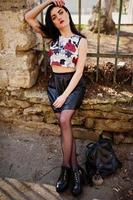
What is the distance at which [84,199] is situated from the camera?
9.29 ft

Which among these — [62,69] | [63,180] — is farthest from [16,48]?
[63,180]

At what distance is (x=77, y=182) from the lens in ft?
9.50

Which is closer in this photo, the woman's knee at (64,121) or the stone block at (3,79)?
the woman's knee at (64,121)

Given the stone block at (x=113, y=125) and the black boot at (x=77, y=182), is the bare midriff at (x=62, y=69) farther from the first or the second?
the black boot at (x=77, y=182)

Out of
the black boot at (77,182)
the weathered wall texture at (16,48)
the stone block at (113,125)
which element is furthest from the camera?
the stone block at (113,125)

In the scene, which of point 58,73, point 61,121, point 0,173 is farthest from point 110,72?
point 0,173

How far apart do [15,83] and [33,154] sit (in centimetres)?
82

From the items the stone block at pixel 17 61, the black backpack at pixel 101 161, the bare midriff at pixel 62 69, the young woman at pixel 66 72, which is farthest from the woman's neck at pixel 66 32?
the black backpack at pixel 101 161

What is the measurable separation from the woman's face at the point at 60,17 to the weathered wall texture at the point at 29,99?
0.39 metres

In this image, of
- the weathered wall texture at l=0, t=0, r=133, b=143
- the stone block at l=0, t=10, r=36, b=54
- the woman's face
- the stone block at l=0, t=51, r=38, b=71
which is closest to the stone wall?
the weathered wall texture at l=0, t=0, r=133, b=143

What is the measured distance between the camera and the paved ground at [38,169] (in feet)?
9.45

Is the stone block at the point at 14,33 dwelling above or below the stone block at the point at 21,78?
above

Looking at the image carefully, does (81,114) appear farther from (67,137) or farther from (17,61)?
(17,61)

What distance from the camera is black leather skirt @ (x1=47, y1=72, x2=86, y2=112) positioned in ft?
9.86
